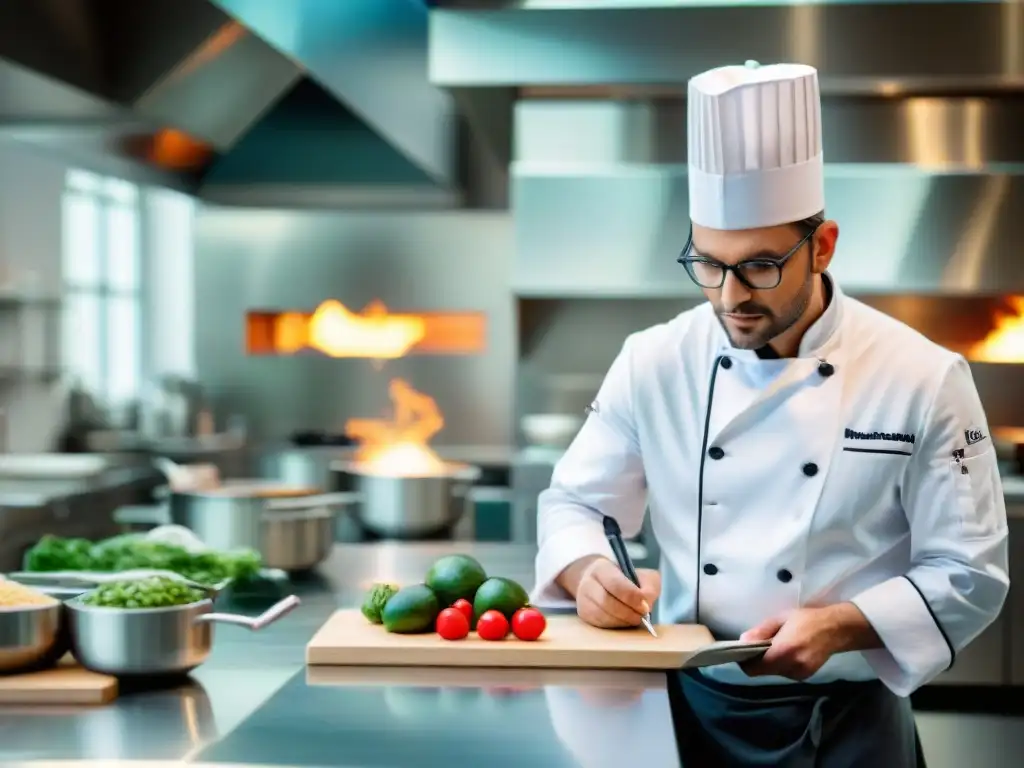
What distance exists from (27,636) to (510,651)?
64 centimetres

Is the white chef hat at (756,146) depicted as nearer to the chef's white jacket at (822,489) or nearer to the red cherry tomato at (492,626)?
the chef's white jacket at (822,489)

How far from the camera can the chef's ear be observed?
194 centimetres

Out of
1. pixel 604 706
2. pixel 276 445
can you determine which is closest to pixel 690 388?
pixel 604 706

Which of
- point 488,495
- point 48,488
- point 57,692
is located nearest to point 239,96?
point 48,488

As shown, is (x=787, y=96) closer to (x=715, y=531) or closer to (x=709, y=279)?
(x=709, y=279)

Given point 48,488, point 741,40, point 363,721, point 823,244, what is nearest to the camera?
point 363,721

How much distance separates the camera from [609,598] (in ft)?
6.35

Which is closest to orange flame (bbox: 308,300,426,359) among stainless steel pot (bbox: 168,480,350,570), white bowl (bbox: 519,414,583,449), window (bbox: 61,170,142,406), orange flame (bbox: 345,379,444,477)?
orange flame (bbox: 345,379,444,477)

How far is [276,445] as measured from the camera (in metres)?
5.82

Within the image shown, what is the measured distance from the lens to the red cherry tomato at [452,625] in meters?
1.88

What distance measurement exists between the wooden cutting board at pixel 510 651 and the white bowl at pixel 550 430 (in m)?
2.99

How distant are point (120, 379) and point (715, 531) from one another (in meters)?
3.46

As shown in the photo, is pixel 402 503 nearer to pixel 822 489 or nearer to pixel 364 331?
pixel 822 489

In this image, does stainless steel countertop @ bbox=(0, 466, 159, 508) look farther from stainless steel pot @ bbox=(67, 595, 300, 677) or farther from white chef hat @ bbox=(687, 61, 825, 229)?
white chef hat @ bbox=(687, 61, 825, 229)
